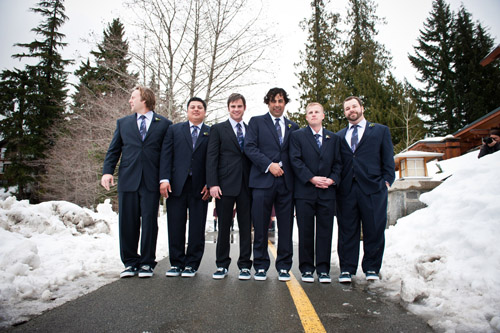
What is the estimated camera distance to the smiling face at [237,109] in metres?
4.25

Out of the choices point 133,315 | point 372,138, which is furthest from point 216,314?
point 372,138

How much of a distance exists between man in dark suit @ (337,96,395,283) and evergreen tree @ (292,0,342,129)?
17106 millimetres

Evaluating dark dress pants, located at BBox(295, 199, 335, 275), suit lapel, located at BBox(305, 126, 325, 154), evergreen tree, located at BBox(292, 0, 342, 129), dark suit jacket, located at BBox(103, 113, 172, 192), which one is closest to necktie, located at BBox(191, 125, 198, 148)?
dark suit jacket, located at BBox(103, 113, 172, 192)

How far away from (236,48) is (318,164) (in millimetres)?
9746

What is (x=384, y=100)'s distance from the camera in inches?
821

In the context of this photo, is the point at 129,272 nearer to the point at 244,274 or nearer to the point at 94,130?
the point at 244,274

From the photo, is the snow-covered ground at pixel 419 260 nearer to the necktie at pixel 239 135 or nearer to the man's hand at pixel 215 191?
the man's hand at pixel 215 191

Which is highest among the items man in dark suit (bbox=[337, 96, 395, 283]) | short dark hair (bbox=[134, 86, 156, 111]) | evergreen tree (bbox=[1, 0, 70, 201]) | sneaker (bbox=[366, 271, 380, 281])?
evergreen tree (bbox=[1, 0, 70, 201])

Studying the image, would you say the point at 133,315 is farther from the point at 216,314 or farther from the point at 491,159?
the point at 491,159

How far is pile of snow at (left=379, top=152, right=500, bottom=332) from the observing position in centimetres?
233

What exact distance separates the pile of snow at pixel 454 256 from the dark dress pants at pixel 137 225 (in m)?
2.94

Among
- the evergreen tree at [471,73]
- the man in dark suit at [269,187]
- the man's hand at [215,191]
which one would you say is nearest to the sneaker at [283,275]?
the man in dark suit at [269,187]

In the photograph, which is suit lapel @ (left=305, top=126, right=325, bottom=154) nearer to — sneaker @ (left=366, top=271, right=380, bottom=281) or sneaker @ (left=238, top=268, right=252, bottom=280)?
sneaker @ (left=366, top=271, right=380, bottom=281)

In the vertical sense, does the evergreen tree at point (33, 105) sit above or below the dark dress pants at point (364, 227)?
above
